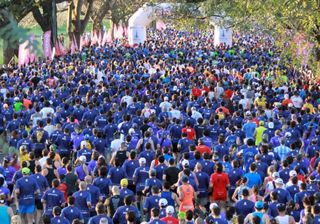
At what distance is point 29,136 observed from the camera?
16.2 m

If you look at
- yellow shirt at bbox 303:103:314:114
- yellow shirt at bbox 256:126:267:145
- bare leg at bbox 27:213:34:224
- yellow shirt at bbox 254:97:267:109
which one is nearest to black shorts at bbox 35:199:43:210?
bare leg at bbox 27:213:34:224

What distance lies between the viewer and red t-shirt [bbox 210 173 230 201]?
13352mm

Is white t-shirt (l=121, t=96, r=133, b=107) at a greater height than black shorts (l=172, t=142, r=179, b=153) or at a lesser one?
lesser

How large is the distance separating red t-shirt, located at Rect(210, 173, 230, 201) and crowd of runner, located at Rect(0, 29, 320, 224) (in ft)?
0.05

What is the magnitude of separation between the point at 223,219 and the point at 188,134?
6.76 metres

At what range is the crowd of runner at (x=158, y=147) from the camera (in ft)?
38.1

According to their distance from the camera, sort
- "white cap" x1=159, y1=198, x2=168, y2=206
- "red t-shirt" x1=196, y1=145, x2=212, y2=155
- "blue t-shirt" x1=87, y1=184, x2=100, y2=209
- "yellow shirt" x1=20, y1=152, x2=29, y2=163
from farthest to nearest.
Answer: "red t-shirt" x1=196, y1=145, x2=212, y2=155
"yellow shirt" x1=20, y1=152, x2=29, y2=163
"blue t-shirt" x1=87, y1=184, x2=100, y2=209
"white cap" x1=159, y1=198, x2=168, y2=206

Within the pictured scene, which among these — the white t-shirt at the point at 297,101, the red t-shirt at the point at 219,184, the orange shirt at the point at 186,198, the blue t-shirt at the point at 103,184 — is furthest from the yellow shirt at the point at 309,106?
the blue t-shirt at the point at 103,184

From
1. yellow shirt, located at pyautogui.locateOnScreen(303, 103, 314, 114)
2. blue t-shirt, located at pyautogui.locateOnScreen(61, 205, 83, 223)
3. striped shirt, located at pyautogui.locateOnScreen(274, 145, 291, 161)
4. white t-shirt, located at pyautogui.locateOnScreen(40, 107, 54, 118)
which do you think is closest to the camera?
blue t-shirt, located at pyautogui.locateOnScreen(61, 205, 83, 223)

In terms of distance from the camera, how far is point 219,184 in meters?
13.4

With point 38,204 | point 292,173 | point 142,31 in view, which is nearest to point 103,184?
point 38,204

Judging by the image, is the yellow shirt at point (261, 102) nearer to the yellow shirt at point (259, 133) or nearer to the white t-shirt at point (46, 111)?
the yellow shirt at point (259, 133)

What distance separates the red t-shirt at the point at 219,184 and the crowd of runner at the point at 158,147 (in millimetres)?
16

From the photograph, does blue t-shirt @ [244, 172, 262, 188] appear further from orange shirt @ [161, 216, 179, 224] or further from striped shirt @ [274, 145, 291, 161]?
orange shirt @ [161, 216, 179, 224]
